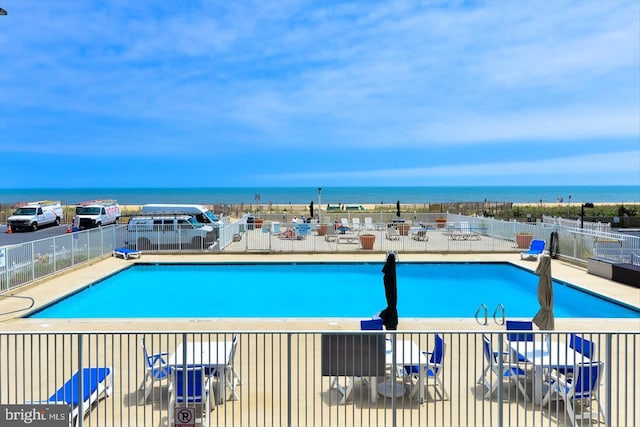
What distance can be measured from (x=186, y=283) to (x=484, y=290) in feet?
32.0

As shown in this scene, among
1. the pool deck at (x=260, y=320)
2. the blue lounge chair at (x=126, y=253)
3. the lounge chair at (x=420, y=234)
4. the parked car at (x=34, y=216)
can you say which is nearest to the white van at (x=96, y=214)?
the parked car at (x=34, y=216)

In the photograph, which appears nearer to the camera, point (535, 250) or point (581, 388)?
point (581, 388)

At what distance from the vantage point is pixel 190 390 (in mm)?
5996

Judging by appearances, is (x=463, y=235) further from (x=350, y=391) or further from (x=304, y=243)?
(x=350, y=391)

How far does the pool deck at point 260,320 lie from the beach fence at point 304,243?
1.66ft

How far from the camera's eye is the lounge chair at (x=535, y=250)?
65.2 ft

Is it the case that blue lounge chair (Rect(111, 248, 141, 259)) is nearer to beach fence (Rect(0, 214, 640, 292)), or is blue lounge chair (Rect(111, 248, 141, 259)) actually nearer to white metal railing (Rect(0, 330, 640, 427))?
beach fence (Rect(0, 214, 640, 292))

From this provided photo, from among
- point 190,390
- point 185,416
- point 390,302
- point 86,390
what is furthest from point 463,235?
point 185,416

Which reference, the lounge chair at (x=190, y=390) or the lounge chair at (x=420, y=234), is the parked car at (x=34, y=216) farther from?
the lounge chair at (x=190, y=390)

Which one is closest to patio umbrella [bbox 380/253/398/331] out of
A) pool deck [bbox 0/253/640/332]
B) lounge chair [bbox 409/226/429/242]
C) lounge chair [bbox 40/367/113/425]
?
pool deck [bbox 0/253/640/332]

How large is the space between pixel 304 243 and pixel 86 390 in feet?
63.2

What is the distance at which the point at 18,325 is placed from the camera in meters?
10.5

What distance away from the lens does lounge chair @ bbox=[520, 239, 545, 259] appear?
19859 mm

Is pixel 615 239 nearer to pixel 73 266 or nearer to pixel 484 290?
pixel 484 290
